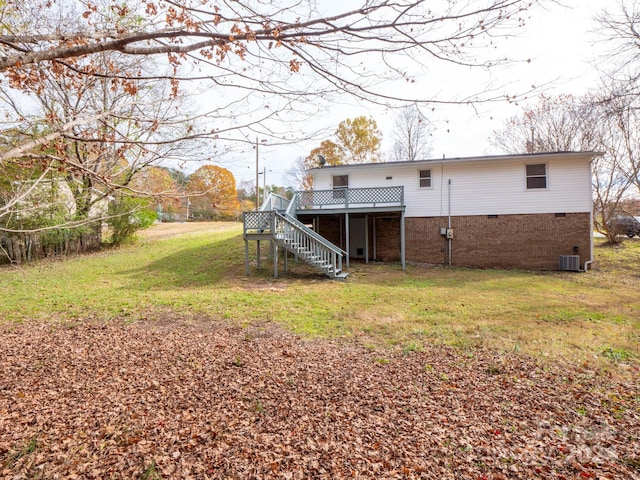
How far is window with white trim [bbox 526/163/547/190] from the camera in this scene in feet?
45.1

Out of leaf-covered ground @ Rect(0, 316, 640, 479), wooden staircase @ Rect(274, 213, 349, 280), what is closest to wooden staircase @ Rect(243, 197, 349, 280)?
wooden staircase @ Rect(274, 213, 349, 280)

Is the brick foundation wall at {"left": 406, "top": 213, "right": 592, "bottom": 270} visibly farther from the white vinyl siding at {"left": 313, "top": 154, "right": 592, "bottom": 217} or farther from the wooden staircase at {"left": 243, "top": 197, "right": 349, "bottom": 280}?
the wooden staircase at {"left": 243, "top": 197, "right": 349, "bottom": 280}

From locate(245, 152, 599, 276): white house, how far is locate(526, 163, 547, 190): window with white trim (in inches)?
1.4

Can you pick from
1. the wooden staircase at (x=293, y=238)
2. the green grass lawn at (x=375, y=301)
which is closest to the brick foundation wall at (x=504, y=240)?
the green grass lawn at (x=375, y=301)

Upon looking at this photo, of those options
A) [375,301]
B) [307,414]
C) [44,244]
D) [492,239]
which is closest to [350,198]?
[492,239]

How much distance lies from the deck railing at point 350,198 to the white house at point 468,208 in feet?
0.14

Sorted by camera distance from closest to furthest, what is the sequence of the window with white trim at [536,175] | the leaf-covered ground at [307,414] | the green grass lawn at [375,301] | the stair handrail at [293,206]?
the leaf-covered ground at [307,414] < the green grass lawn at [375,301] < the stair handrail at [293,206] < the window with white trim at [536,175]

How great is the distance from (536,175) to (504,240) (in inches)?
119

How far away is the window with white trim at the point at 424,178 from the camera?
15.0 meters

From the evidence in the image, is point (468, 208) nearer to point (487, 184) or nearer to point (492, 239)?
point (487, 184)

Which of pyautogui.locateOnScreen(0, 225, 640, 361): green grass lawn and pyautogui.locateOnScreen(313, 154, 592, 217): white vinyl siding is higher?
pyautogui.locateOnScreen(313, 154, 592, 217): white vinyl siding

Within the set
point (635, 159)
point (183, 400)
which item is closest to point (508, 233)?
point (635, 159)

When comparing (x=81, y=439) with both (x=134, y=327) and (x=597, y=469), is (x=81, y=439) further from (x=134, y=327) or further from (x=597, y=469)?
(x=597, y=469)

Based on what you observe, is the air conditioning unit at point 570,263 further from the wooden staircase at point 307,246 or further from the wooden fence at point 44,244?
the wooden fence at point 44,244
